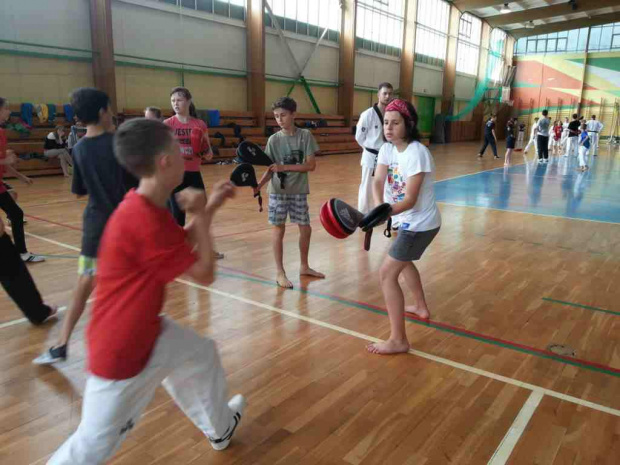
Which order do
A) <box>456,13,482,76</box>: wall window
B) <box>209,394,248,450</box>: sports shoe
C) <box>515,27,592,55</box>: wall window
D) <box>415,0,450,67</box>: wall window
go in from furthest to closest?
<box>515,27,592,55</box>: wall window
<box>456,13,482,76</box>: wall window
<box>415,0,450,67</box>: wall window
<box>209,394,248,450</box>: sports shoe

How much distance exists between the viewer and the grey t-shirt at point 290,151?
404cm

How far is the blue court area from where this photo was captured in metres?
8.11

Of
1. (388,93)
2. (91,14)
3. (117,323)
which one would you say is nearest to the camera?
(117,323)

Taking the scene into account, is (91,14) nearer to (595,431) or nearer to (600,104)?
(595,431)

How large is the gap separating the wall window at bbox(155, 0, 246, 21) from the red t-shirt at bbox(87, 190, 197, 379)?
571 inches

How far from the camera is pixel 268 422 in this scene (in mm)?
2322

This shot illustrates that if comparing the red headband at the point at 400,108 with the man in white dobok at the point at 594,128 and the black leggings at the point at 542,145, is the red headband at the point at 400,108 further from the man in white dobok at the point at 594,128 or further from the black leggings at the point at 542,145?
the man in white dobok at the point at 594,128

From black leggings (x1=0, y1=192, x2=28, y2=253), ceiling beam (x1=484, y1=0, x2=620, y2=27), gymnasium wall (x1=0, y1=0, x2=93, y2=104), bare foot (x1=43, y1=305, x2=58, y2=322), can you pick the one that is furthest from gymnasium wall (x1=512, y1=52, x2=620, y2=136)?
bare foot (x1=43, y1=305, x2=58, y2=322)

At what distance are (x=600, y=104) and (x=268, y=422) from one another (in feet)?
116

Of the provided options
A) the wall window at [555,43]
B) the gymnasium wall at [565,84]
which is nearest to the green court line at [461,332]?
the gymnasium wall at [565,84]

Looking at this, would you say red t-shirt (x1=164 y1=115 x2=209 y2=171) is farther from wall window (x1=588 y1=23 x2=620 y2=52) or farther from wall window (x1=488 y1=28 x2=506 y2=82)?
wall window (x1=588 y1=23 x2=620 y2=52)

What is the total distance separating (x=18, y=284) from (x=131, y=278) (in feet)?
7.31

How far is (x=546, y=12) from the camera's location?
87.7 feet

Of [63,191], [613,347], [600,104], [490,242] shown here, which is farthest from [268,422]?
[600,104]
